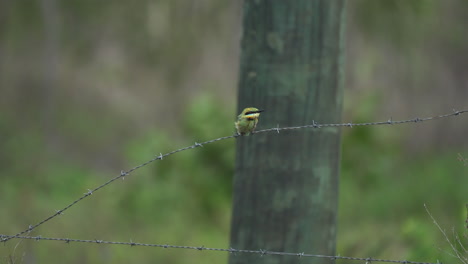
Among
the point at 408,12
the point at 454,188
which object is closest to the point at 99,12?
the point at 408,12

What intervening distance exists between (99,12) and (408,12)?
4324 millimetres

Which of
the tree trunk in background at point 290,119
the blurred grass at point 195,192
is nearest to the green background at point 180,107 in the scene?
the blurred grass at point 195,192

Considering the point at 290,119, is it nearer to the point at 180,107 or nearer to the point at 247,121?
the point at 247,121

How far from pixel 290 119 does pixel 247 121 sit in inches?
16.0

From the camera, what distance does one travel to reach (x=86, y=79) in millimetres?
12141

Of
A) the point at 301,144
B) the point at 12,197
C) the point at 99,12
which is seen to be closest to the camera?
the point at 301,144

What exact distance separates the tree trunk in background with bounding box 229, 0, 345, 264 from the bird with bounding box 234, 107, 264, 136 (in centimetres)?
30

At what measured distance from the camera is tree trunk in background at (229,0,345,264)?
15.8 ft

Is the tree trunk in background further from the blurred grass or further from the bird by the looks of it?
the blurred grass

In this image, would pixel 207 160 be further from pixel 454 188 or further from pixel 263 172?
pixel 263 172

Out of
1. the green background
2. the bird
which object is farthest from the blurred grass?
the bird

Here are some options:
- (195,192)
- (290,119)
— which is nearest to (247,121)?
(290,119)

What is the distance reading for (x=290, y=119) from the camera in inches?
189

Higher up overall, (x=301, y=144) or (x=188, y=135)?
(x=188, y=135)
